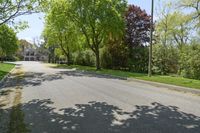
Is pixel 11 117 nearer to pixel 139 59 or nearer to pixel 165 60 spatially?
pixel 165 60

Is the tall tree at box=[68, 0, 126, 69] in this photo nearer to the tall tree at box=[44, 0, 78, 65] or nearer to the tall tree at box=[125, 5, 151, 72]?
the tall tree at box=[44, 0, 78, 65]

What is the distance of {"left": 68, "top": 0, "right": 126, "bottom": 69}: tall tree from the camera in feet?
124

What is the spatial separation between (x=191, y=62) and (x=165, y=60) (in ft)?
22.0

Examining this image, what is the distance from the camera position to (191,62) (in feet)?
101

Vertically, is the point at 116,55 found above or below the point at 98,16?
below

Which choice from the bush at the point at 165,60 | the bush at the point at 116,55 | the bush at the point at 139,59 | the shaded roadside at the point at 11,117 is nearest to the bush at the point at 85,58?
the bush at the point at 116,55

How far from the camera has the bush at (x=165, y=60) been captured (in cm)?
3722

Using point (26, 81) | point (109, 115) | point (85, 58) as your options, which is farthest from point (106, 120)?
point (85, 58)

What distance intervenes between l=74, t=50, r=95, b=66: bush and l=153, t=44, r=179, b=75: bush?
1760cm

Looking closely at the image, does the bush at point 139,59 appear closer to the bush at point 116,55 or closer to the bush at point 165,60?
the bush at point 116,55

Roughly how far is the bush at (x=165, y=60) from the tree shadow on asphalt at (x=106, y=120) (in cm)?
2677

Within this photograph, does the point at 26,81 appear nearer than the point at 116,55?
Yes

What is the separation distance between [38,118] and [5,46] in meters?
52.0

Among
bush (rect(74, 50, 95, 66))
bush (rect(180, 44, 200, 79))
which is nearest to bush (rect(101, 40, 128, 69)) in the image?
bush (rect(74, 50, 95, 66))
